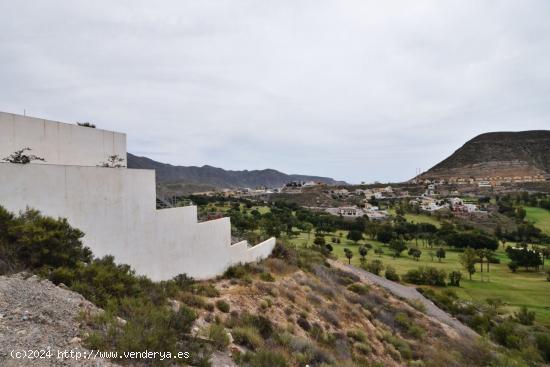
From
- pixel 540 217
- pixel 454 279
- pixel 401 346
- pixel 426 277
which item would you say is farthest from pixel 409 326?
pixel 540 217

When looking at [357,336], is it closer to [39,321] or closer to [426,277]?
[39,321]

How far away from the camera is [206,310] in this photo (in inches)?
333

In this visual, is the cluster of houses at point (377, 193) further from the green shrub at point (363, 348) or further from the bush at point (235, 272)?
the green shrub at point (363, 348)

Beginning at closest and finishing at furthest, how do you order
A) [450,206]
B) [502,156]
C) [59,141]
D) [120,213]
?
[59,141] → [120,213] → [450,206] → [502,156]

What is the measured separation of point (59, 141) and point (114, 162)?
156 centimetres

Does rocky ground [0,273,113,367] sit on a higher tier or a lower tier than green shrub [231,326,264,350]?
higher

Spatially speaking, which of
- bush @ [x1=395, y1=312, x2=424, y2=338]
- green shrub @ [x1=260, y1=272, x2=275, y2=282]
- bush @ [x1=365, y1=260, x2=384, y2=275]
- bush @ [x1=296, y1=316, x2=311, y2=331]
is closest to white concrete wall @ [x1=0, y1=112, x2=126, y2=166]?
green shrub @ [x1=260, y1=272, x2=275, y2=282]

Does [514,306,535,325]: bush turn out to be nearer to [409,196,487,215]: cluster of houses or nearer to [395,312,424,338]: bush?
[395,312,424,338]: bush

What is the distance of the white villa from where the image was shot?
271 inches

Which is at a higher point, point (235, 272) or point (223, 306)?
point (223, 306)

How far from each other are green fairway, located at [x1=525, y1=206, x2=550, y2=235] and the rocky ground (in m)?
82.6

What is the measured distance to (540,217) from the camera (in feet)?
242

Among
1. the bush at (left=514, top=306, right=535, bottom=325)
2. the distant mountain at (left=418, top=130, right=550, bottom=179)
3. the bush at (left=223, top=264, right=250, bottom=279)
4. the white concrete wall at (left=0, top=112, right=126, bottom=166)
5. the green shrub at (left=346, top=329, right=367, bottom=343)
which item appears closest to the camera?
the white concrete wall at (left=0, top=112, right=126, bottom=166)

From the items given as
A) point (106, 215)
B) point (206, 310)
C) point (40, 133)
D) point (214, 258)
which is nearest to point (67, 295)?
point (106, 215)
